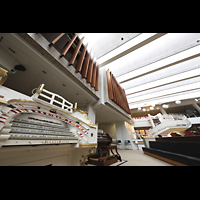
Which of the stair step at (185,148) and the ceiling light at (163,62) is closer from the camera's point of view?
the stair step at (185,148)

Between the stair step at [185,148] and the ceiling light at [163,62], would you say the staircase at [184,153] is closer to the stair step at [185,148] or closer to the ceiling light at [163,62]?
the stair step at [185,148]

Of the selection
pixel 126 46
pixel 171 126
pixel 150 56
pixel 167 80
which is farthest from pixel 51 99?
pixel 171 126

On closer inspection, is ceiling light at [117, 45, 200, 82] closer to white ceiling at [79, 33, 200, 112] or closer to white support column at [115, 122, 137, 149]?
white ceiling at [79, 33, 200, 112]

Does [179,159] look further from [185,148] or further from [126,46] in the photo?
[126,46]

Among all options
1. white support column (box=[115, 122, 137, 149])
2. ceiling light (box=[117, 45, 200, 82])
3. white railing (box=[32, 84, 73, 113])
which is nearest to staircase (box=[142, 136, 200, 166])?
white railing (box=[32, 84, 73, 113])

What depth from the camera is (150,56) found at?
19.7 feet

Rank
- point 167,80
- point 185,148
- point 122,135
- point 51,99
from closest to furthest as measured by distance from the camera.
A: point 51,99
point 185,148
point 122,135
point 167,80

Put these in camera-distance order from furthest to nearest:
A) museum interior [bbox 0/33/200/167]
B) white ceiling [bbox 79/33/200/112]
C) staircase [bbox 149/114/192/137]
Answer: staircase [bbox 149/114/192/137], white ceiling [bbox 79/33/200/112], museum interior [bbox 0/33/200/167]

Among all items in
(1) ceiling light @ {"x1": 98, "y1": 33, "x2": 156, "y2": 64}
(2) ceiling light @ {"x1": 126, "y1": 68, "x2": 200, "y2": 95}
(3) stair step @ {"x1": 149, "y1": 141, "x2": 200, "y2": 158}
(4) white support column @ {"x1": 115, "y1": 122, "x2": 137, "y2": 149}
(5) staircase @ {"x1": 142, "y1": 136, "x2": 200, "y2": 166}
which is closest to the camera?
(5) staircase @ {"x1": 142, "y1": 136, "x2": 200, "y2": 166}

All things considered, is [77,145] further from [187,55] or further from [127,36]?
[187,55]

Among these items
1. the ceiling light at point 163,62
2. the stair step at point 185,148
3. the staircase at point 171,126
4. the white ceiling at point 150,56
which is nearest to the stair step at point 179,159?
the stair step at point 185,148

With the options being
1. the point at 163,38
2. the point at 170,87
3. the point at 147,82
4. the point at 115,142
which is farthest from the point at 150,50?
the point at 115,142

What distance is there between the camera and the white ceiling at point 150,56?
5.00 metres

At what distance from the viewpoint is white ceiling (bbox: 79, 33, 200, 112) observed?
16.4 feet
